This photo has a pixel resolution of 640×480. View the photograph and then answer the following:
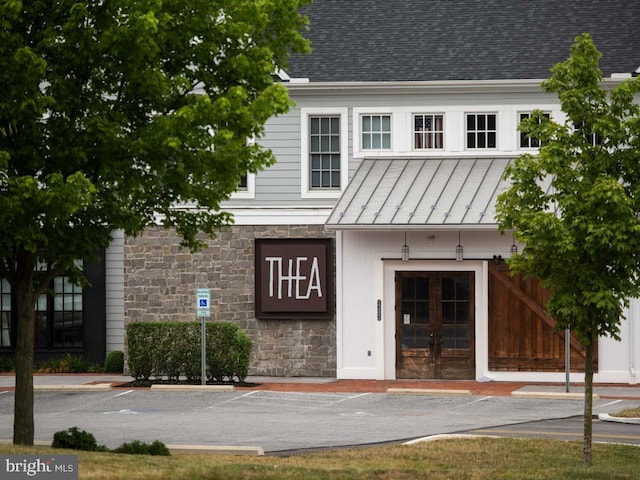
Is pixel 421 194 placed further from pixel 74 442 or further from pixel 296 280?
pixel 74 442

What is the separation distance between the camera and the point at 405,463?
1670 centimetres

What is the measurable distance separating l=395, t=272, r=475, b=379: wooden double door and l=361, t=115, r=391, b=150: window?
3241 mm

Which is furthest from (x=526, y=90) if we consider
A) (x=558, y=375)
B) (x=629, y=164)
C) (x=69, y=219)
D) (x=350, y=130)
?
(x=69, y=219)

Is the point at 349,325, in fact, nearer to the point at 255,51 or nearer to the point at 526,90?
the point at 526,90

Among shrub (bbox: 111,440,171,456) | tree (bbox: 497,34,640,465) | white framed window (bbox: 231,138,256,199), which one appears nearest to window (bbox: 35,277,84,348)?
white framed window (bbox: 231,138,256,199)

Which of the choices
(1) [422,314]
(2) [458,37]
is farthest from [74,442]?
(2) [458,37]

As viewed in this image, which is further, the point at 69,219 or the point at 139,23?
the point at 69,219

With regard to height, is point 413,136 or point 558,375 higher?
point 413,136

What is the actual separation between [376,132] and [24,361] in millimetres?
15975

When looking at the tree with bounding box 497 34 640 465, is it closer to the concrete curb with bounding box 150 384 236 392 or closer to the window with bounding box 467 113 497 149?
the concrete curb with bounding box 150 384 236 392

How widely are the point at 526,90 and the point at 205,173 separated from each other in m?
16.0

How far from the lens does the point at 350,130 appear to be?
1244 inches

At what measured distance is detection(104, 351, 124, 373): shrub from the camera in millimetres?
32500

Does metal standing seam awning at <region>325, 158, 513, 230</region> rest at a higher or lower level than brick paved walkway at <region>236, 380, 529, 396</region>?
higher
